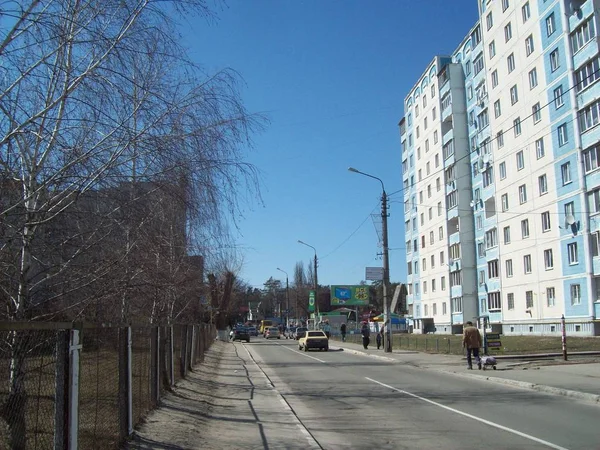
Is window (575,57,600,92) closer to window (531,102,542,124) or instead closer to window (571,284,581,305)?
window (531,102,542,124)

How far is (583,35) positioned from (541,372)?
27395 millimetres

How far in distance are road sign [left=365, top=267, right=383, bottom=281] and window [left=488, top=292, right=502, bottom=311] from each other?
61.1 ft

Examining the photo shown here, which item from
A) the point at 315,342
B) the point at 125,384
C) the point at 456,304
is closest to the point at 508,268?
the point at 456,304

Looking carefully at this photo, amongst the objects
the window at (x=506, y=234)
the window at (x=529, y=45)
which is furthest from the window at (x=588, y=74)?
the window at (x=506, y=234)

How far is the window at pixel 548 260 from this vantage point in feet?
140

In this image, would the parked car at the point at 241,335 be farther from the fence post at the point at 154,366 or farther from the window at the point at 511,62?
the fence post at the point at 154,366

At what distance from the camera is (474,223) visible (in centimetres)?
5878

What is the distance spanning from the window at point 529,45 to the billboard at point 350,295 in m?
40.5

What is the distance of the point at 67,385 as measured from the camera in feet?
18.5

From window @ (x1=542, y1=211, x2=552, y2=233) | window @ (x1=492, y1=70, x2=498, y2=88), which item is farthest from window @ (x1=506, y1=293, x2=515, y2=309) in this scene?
window @ (x1=492, y1=70, x2=498, y2=88)

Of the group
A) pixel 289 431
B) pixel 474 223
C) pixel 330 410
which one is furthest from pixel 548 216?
pixel 289 431

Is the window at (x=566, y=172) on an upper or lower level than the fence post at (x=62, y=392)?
upper

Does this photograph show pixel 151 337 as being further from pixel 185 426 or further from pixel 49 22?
pixel 49 22

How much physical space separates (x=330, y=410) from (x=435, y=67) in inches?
2321
